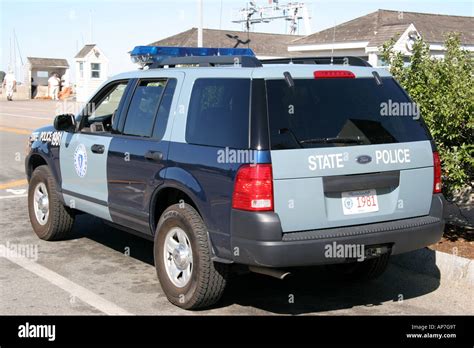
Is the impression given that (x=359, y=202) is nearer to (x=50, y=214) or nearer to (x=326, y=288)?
(x=326, y=288)

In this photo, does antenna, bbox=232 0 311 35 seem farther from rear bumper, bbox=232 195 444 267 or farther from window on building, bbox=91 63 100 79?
rear bumper, bbox=232 195 444 267

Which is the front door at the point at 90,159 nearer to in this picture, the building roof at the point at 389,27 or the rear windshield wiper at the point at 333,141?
the rear windshield wiper at the point at 333,141

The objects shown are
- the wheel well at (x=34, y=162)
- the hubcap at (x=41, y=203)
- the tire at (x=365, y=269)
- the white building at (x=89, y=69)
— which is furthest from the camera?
the white building at (x=89, y=69)

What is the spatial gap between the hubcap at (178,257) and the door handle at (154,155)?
603 mm

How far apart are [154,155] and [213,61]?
0.93 m

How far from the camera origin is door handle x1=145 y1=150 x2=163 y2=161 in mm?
5477

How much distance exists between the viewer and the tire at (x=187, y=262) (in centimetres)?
502

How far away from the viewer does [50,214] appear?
7383 millimetres

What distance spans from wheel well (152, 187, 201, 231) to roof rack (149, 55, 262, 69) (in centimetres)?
112

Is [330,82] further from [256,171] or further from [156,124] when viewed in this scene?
[156,124]

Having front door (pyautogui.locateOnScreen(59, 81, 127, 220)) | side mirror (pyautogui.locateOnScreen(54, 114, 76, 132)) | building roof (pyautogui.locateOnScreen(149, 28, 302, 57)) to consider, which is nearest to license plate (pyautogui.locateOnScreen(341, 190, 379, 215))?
front door (pyautogui.locateOnScreen(59, 81, 127, 220))

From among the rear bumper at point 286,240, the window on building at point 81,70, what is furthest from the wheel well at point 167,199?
the window on building at point 81,70
